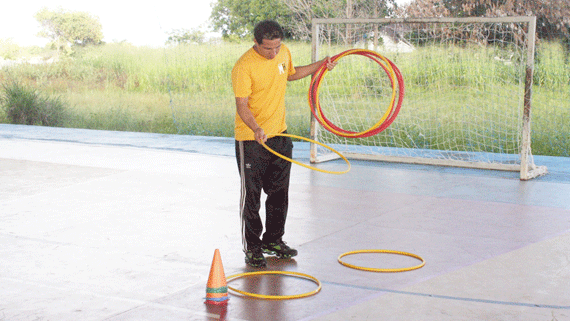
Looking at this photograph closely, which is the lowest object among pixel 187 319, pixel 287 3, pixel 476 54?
pixel 187 319

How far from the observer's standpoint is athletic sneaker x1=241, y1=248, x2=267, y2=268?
554 cm

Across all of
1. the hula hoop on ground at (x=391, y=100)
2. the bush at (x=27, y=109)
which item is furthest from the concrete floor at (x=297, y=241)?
the bush at (x=27, y=109)

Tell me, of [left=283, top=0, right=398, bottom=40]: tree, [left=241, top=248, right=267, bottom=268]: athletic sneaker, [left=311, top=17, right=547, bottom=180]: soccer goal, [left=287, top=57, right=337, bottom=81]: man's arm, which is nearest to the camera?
[left=241, top=248, right=267, bottom=268]: athletic sneaker

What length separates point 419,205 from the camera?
7.82m

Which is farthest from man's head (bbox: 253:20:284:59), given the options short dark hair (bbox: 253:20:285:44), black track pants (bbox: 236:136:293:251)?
black track pants (bbox: 236:136:293:251)

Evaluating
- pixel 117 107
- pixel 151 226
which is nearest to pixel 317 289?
pixel 151 226

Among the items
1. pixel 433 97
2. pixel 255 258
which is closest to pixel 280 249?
pixel 255 258

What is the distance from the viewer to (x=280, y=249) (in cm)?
579

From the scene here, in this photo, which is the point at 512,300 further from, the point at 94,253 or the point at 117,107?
the point at 117,107

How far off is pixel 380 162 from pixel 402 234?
14.2 ft

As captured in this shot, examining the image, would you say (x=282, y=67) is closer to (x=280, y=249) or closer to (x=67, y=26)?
(x=280, y=249)

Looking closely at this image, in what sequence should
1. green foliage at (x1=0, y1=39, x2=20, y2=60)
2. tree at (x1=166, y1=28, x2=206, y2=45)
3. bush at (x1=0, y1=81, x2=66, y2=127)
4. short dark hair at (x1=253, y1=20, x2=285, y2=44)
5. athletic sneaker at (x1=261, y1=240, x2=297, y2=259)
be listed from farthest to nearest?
1. green foliage at (x1=0, y1=39, x2=20, y2=60)
2. tree at (x1=166, y1=28, x2=206, y2=45)
3. bush at (x1=0, y1=81, x2=66, y2=127)
4. athletic sneaker at (x1=261, y1=240, x2=297, y2=259)
5. short dark hair at (x1=253, y1=20, x2=285, y2=44)

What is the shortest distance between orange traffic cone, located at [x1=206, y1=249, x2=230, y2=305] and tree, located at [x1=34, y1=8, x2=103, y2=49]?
25.8m

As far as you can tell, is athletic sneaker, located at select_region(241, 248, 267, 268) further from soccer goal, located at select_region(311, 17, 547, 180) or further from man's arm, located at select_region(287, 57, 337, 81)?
soccer goal, located at select_region(311, 17, 547, 180)
